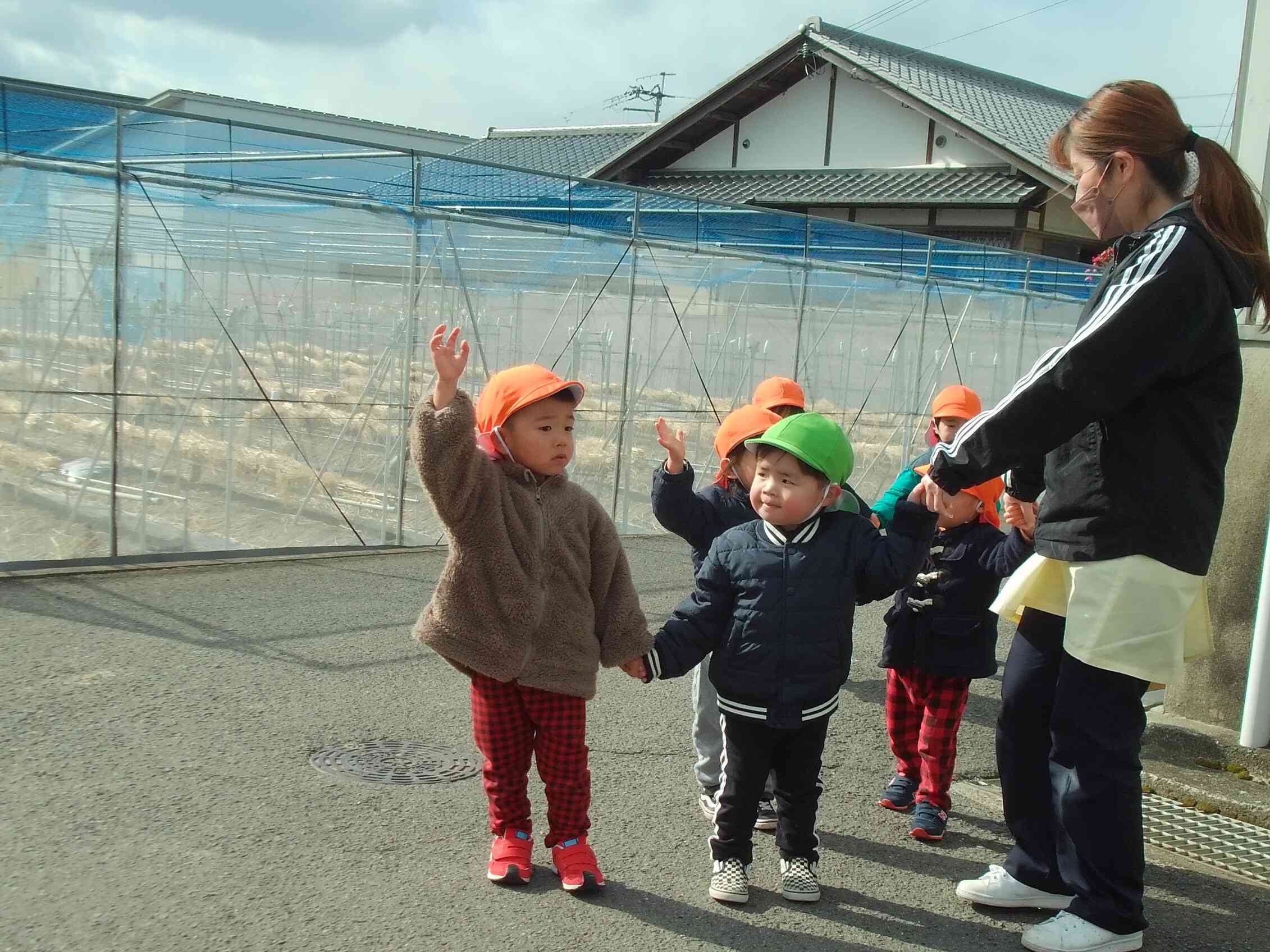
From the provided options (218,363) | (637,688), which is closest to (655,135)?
(218,363)

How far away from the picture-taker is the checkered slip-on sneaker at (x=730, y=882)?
3160 millimetres

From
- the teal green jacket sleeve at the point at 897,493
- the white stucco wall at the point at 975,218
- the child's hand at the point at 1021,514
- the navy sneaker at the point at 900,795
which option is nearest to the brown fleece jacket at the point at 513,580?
the teal green jacket sleeve at the point at 897,493

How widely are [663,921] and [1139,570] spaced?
4.61 feet

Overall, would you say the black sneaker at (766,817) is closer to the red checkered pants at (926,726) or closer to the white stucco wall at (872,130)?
the red checkered pants at (926,726)

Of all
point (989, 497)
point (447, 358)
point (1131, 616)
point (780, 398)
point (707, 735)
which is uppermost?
point (447, 358)

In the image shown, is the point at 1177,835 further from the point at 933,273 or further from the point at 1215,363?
the point at 933,273

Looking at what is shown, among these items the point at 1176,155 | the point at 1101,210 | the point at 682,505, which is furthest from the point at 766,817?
the point at 1176,155

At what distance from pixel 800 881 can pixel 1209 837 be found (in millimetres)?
1602

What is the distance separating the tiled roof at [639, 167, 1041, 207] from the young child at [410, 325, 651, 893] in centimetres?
1378

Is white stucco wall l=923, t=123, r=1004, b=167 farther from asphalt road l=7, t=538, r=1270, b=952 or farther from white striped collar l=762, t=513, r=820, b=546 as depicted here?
white striped collar l=762, t=513, r=820, b=546

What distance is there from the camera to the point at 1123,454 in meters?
2.75

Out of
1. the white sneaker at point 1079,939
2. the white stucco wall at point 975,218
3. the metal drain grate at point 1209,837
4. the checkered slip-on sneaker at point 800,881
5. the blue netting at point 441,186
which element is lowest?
the metal drain grate at point 1209,837

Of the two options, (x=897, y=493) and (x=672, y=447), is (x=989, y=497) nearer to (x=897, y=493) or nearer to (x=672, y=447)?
(x=897, y=493)

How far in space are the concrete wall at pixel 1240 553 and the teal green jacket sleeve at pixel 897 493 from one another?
7.25ft
